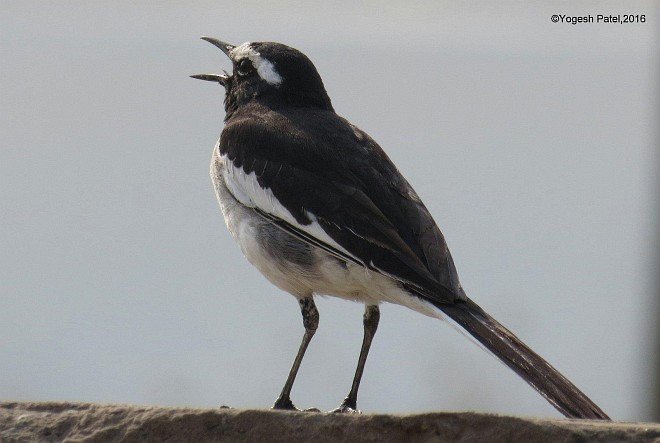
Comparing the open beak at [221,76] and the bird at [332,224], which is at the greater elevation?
the open beak at [221,76]

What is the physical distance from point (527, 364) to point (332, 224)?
1324 millimetres

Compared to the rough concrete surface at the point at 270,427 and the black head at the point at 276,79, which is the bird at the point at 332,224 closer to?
the black head at the point at 276,79

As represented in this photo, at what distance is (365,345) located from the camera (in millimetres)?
6242

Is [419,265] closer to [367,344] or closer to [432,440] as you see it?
[367,344]

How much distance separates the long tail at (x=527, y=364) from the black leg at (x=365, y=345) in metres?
0.95

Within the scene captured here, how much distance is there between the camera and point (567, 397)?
15.6ft

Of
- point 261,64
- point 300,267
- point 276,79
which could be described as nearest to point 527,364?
point 300,267

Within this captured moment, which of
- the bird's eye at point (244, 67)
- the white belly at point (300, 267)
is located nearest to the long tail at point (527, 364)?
the white belly at point (300, 267)

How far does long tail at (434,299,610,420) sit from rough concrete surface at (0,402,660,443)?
38 cm

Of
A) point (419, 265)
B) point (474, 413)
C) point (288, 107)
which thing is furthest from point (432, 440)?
point (288, 107)

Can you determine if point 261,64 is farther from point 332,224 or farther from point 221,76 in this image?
point 332,224

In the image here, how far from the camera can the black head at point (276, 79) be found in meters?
6.98

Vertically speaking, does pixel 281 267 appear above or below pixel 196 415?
above

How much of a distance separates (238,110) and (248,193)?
41.3 inches
